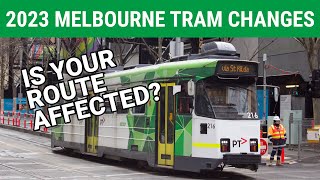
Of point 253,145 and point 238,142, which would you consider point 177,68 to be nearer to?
point 238,142

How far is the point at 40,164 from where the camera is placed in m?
18.0

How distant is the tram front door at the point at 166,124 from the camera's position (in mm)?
15523

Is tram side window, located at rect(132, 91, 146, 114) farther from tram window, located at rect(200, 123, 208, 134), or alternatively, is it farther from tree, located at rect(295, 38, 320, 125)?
tree, located at rect(295, 38, 320, 125)

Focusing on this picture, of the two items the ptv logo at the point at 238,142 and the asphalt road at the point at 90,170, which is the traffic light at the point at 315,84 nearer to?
the asphalt road at the point at 90,170

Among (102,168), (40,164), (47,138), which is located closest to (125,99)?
(102,168)

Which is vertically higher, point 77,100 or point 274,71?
point 274,71

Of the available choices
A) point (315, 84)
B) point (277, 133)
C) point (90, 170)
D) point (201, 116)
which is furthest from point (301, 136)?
point (90, 170)

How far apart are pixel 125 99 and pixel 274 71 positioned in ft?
53.6

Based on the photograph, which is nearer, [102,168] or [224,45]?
[224,45]

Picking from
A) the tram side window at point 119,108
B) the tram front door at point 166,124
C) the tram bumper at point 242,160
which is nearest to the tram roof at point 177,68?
the tram front door at point 166,124

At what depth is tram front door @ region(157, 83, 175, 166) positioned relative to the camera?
15523 millimetres

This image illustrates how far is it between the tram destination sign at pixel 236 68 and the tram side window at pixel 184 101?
3.56 ft

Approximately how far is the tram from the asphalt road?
2.63 ft

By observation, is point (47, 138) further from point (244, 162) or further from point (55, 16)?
point (244, 162)
